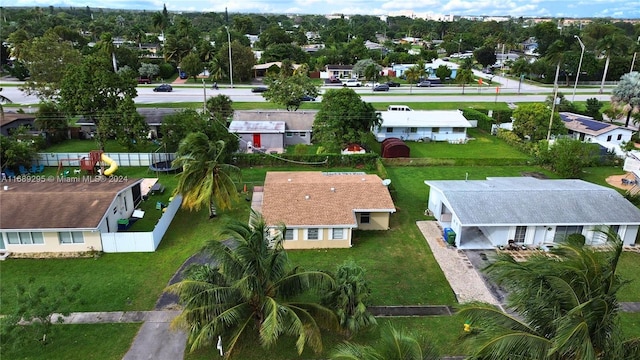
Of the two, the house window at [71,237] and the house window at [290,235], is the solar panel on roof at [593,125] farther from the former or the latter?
the house window at [71,237]

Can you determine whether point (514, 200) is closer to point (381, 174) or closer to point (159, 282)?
point (381, 174)

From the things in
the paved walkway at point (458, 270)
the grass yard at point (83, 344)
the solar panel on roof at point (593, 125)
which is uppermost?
the solar panel on roof at point (593, 125)

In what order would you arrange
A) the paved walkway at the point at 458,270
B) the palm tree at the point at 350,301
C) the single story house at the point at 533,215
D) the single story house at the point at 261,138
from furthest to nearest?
the single story house at the point at 261,138 < the single story house at the point at 533,215 < the paved walkway at the point at 458,270 < the palm tree at the point at 350,301

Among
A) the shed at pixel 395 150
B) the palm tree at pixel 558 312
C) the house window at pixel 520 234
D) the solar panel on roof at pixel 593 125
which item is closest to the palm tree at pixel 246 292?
the palm tree at pixel 558 312

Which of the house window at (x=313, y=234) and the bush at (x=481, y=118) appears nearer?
the house window at (x=313, y=234)

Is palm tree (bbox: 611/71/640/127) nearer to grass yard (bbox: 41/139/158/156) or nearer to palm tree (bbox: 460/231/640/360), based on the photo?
palm tree (bbox: 460/231/640/360)

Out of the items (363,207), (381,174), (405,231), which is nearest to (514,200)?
(405,231)

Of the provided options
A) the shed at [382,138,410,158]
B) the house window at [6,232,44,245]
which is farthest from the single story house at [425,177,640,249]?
the house window at [6,232,44,245]

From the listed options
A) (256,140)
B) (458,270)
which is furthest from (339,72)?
(458,270)

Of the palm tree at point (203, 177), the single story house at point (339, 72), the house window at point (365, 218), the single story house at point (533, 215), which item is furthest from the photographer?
the single story house at point (339, 72)
